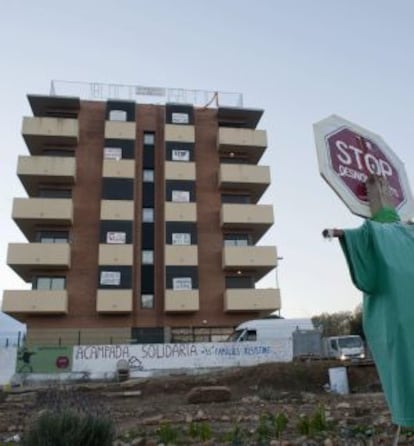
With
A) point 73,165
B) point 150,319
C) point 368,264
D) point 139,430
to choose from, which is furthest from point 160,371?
point 368,264

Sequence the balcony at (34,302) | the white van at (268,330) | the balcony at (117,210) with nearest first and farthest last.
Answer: the white van at (268,330) < the balcony at (34,302) < the balcony at (117,210)

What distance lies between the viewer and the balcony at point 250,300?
4016cm

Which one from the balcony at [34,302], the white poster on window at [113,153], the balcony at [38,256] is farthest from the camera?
the white poster on window at [113,153]

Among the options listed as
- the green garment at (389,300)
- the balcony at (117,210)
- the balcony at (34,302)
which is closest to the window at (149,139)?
the balcony at (117,210)

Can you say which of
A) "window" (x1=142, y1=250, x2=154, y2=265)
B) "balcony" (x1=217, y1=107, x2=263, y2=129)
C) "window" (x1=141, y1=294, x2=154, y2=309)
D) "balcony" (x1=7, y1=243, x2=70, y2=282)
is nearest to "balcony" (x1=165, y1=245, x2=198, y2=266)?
"window" (x1=142, y1=250, x2=154, y2=265)

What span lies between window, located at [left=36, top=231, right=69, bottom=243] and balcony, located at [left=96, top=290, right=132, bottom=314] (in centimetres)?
569

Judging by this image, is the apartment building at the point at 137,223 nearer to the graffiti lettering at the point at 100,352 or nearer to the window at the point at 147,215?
the window at the point at 147,215

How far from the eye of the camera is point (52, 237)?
41500 millimetres

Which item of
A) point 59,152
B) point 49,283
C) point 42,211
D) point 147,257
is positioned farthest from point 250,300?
point 59,152

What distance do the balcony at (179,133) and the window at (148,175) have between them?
320 centimetres

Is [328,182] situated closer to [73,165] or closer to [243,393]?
[243,393]

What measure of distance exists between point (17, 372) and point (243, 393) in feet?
48.5

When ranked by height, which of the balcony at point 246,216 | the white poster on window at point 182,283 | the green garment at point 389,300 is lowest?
the green garment at point 389,300

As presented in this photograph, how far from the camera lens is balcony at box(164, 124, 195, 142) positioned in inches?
1785
